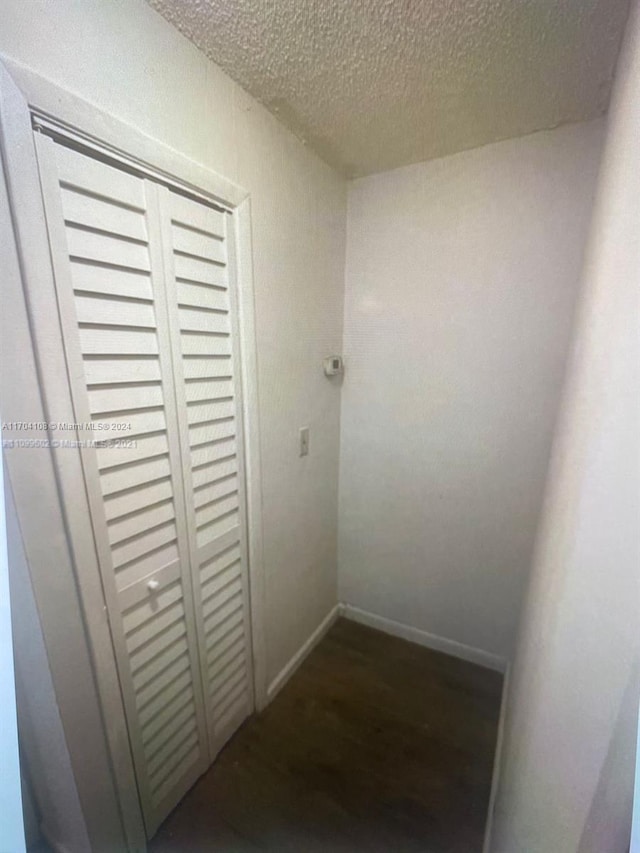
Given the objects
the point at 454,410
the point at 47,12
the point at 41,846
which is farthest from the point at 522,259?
the point at 41,846

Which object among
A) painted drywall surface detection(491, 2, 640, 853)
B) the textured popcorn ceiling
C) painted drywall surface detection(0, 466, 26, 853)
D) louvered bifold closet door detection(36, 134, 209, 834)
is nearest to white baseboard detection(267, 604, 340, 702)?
louvered bifold closet door detection(36, 134, 209, 834)

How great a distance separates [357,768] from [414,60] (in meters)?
2.25

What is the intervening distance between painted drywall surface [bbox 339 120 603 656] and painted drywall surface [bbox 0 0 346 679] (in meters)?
0.15

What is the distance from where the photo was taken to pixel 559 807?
571mm

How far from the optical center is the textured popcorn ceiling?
2.65 feet

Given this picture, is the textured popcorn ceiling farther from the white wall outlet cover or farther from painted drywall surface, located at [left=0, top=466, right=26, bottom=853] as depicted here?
painted drywall surface, located at [left=0, top=466, right=26, bottom=853]

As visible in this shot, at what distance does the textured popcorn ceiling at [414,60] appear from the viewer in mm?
808

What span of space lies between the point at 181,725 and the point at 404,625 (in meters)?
1.15

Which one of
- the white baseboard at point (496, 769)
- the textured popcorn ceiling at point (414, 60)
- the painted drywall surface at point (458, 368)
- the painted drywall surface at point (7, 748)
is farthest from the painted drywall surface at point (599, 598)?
the painted drywall surface at point (7, 748)

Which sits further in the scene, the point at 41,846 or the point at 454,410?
the point at 454,410

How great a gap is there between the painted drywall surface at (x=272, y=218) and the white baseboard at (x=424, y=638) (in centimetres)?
19

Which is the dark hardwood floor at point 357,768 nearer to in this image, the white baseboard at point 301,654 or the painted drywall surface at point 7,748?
the white baseboard at point 301,654

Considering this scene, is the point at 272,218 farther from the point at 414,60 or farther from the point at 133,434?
the point at 133,434

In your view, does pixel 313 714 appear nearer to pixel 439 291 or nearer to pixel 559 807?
pixel 559 807
